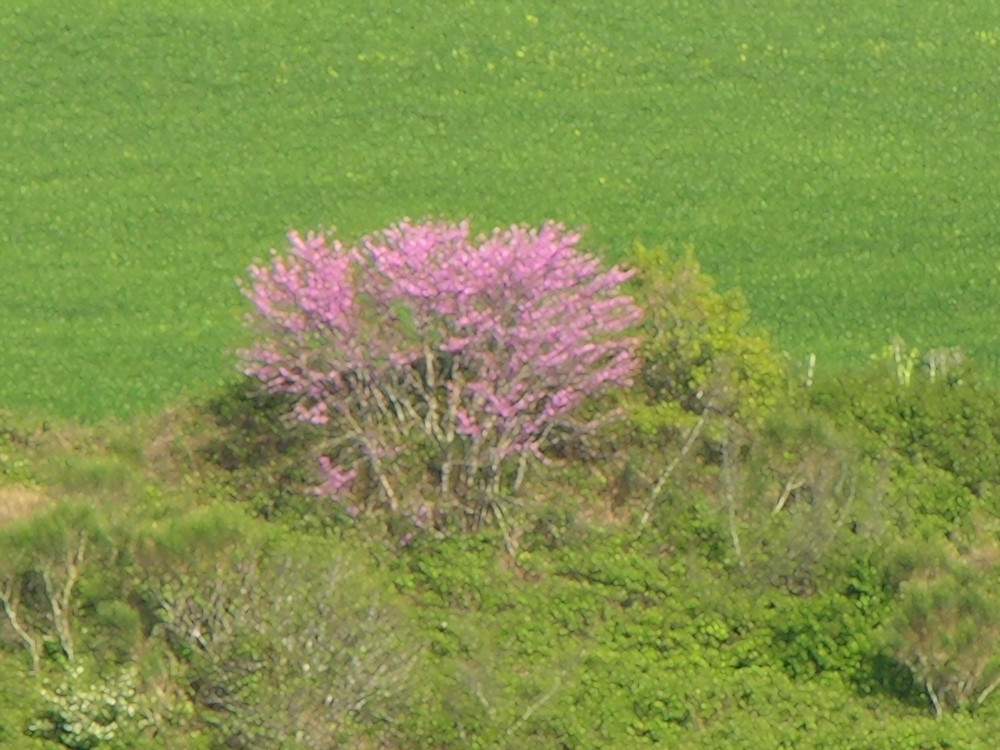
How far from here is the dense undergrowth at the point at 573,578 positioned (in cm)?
1576

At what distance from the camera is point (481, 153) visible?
25.1 meters

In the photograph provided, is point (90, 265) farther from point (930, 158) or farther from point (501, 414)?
point (930, 158)

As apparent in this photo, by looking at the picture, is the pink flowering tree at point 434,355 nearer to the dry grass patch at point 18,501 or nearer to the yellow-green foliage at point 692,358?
the yellow-green foliage at point 692,358

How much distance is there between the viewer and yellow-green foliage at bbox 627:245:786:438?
18984 millimetres

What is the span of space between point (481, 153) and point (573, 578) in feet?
27.0

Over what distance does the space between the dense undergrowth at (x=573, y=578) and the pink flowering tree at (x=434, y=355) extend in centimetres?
37

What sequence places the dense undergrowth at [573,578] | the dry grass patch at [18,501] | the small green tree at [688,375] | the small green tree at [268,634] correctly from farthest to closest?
the small green tree at [688,375] → the dry grass patch at [18,501] → the dense undergrowth at [573,578] → the small green tree at [268,634]

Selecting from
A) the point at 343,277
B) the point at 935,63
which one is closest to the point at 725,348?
the point at 343,277

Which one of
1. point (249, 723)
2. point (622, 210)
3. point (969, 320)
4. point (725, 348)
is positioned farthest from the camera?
point (622, 210)

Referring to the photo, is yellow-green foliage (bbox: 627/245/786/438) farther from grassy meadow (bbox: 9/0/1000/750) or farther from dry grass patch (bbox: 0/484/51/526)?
dry grass patch (bbox: 0/484/51/526)

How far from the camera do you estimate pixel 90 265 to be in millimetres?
22875

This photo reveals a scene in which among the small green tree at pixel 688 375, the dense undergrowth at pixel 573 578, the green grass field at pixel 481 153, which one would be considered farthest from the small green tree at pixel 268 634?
the green grass field at pixel 481 153

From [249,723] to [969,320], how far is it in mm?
9560

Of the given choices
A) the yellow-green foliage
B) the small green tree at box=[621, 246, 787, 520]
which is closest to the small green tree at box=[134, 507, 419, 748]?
the small green tree at box=[621, 246, 787, 520]
